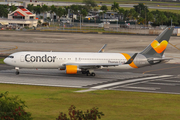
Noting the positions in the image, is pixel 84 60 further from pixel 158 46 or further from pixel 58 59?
pixel 158 46

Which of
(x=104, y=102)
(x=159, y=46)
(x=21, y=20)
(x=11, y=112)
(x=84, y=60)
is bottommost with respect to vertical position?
(x=104, y=102)

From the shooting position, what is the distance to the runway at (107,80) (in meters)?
47.7

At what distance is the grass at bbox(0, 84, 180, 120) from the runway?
294cm

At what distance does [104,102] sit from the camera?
1511 inches

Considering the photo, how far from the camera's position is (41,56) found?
54.2m

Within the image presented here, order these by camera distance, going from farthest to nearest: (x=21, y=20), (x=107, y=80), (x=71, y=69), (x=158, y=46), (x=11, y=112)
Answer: (x=21, y=20) < (x=158, y=46) < (x=71, y=69) < (x=107, y=80) < (x=11, y=112)

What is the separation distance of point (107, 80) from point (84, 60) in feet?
18.6

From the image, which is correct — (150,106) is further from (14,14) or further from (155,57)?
(14,14)

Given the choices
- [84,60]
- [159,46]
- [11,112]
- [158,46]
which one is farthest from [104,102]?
[159,46]

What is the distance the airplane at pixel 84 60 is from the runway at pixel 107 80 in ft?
5.97

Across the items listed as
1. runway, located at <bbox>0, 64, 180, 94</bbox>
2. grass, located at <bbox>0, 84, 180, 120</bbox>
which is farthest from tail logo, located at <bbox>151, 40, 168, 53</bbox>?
grass, located at <bbox>0, 84, 180, 120</bbox>

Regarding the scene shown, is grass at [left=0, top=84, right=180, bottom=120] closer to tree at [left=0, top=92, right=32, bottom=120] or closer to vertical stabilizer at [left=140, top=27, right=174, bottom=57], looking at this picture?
tree at [left=0, top=92, right=32, bottom=120]

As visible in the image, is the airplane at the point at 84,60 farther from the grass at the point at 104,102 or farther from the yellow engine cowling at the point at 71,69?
the grass at the point at 104,102

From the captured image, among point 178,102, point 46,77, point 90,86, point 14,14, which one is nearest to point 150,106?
point 178,102
